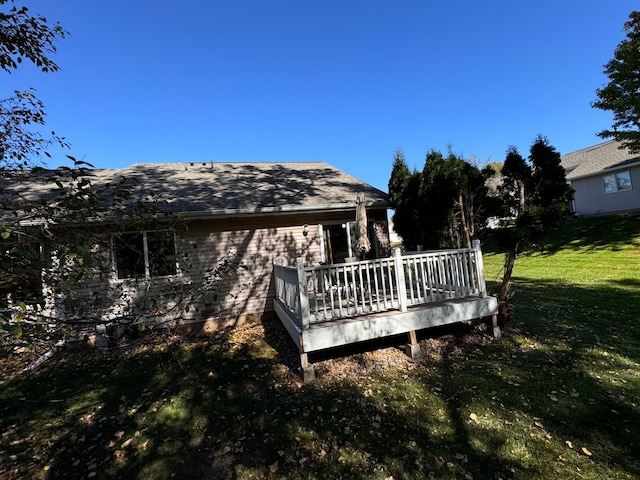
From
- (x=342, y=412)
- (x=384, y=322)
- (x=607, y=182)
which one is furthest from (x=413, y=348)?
(x=607, y=182)

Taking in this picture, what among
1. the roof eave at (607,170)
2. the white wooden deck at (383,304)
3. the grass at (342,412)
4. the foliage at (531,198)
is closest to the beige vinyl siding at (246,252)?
the grass at (342,412)

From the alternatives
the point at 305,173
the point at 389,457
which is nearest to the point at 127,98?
the point at 305,173

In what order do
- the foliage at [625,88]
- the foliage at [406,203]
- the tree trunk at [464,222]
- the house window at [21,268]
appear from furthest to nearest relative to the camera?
the foliage at [625,88], the foliage at [406,203], the tree trunk at [464,222], the house window at [21,268]

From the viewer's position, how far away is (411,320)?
5691mm

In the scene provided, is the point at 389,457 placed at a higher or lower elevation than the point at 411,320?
lower

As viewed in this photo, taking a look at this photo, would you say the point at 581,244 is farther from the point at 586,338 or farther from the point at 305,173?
the point at 305,173

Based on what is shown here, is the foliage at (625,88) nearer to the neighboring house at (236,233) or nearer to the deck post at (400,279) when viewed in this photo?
the neighboring house at (236,233)

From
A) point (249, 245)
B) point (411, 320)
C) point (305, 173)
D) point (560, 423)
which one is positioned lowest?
point (560, 423)

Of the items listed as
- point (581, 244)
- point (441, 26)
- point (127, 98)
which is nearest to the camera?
point (127, 98)

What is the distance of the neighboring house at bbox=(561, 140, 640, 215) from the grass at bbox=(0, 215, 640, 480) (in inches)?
713

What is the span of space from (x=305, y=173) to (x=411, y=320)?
26.2ft

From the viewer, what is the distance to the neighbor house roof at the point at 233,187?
8211 millimetres

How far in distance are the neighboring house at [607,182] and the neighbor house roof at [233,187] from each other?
17799mm

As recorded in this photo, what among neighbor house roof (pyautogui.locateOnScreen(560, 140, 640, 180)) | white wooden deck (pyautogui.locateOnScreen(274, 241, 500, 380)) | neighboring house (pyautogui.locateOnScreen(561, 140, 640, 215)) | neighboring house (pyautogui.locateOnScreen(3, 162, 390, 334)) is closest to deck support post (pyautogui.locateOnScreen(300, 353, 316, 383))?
white wooden deck (pyautogui.locateOnScreen(274, 241, 500, 380))
